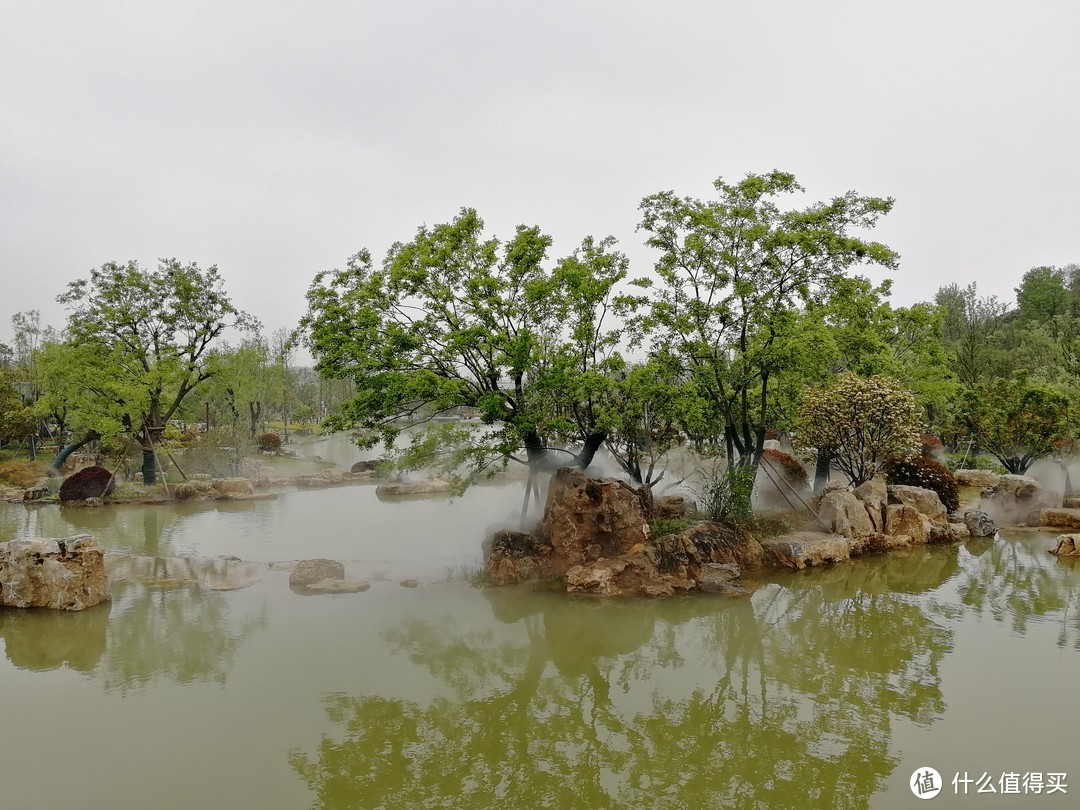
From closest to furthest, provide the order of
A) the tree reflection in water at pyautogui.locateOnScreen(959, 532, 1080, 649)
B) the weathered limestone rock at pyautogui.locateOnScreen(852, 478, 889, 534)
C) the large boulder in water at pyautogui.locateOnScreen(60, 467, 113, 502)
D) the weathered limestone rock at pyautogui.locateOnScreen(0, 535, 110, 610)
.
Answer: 1. the tree reflection in water at pyautogui.locateOnScreen(959, 532, 1080, 649)
2. the weathered limestone rock at pyautogui.locateOnScreen(0, 535, 110, 610)
3. the weathered limestone rock at pyautogui.locateOnScreen(852, 478, 889, 534)
4. the large boulder in water at pyautogui.locateOnScreen(60, 467, 113, 502)

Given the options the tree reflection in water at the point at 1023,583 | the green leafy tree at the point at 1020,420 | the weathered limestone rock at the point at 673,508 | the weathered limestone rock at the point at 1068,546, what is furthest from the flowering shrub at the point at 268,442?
the weathered limestone rock at the point at 1068,546

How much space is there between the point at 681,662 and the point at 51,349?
2918 centimetres

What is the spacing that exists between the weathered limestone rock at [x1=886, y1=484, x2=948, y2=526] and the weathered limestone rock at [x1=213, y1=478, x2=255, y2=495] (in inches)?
897

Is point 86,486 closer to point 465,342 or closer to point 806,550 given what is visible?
point 465,342

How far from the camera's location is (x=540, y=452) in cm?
1498

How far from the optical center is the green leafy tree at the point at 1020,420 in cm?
2050

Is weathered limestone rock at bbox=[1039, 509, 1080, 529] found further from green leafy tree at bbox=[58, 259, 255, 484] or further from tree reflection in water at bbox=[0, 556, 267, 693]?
green leafy tree at bbox=[58, 259, 255, 484]

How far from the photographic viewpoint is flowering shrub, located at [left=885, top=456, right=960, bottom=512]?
60.6ft

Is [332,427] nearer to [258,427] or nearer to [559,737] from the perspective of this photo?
[559,737]

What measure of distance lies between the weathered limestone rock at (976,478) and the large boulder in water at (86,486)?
107 feet

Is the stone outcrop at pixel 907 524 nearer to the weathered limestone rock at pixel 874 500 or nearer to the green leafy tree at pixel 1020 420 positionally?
the weathered limestone rock at pixel 874 500

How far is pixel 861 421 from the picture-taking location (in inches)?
671

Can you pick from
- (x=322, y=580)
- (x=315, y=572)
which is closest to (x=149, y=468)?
(x=315, y=572)

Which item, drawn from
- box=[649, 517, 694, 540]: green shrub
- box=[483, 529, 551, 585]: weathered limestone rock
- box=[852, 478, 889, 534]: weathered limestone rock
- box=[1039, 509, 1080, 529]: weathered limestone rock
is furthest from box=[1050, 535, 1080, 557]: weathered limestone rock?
box=[483, 529, 551, 585]: weathered limestone rock
